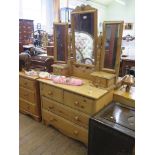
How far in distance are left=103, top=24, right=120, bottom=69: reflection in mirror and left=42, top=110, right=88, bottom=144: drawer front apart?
2.56 ft

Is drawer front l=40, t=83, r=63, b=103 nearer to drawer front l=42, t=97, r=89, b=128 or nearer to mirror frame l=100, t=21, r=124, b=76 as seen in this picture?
drawer front l=42, t=97, r=89, b=128

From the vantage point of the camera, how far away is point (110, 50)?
189cm

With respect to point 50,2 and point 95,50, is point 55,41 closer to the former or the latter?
point 95,50

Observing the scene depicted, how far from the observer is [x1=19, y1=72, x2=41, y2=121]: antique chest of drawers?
2320mm

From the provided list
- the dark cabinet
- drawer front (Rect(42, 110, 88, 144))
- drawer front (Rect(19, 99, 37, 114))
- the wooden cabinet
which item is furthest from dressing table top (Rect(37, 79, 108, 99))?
the wooden cabinet

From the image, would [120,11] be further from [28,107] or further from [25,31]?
[28,107]

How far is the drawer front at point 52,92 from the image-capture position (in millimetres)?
2010

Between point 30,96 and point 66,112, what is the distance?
677 millimetres

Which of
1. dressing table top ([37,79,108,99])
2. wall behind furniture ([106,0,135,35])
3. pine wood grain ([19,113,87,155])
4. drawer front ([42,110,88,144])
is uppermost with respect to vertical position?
wall behind furniture ([106,0,135,35])

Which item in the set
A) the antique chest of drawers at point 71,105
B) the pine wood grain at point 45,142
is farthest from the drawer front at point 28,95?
the pine wood grain at point 45,142

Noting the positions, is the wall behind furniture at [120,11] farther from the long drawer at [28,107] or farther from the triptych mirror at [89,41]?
the long drawer at [28,107]
